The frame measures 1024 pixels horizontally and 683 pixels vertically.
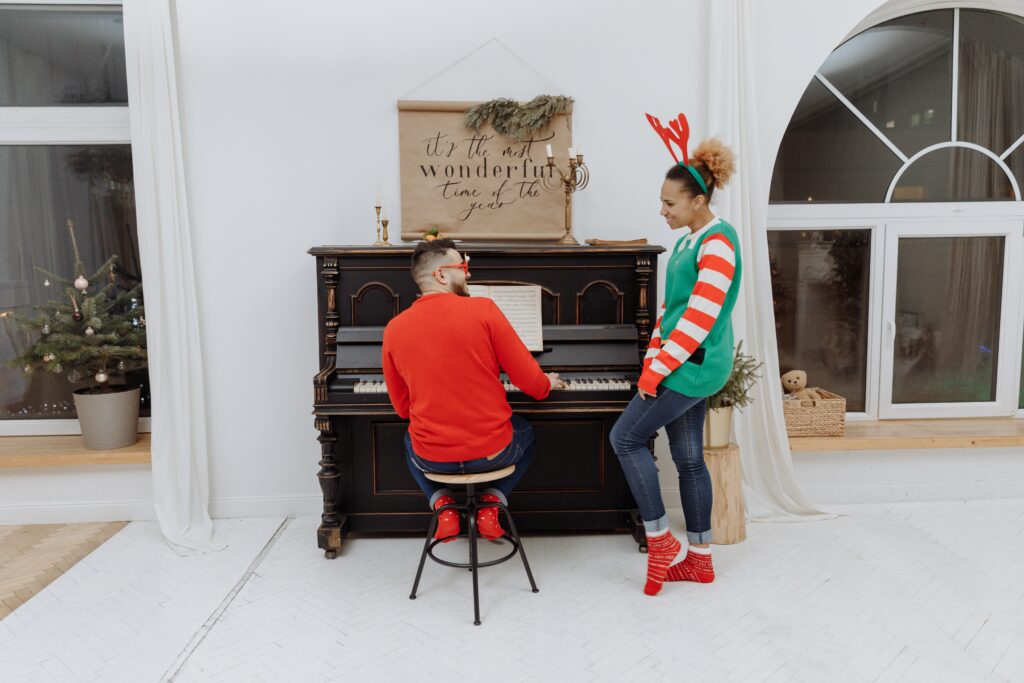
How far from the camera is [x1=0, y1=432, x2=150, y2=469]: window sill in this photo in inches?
127

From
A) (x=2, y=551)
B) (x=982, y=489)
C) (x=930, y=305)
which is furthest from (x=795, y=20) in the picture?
(x=2, y=551)

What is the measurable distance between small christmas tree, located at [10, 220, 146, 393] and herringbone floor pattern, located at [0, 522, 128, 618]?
25.3 inches

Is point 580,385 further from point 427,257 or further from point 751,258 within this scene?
point 751,258

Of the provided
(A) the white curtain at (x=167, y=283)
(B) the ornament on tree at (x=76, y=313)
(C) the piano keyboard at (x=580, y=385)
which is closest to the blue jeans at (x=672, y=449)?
(C) the piano keyboard at (x=580, y=385)

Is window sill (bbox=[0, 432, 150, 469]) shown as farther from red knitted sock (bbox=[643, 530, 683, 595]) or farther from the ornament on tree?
red knitted sock (bbox=[643, 530, 683, 595])

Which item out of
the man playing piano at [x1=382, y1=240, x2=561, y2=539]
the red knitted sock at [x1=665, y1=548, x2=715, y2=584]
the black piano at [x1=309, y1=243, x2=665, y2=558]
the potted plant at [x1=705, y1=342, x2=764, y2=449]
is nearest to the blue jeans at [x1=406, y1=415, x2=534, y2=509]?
the man playing piano at [x1=382, y1=240, x2=561, y2=539]

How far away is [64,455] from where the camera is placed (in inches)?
128

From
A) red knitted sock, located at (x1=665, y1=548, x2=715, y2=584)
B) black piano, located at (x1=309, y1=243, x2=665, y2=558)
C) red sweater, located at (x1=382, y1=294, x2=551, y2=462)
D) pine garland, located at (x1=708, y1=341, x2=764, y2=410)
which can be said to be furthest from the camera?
pine garland, located at (x1=708, y1=341, x2=764, y2=410)

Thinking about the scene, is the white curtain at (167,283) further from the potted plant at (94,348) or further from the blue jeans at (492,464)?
the blue jeans at (492,464)

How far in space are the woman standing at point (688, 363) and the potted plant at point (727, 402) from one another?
41 cm

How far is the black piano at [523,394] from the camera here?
2.81 metres

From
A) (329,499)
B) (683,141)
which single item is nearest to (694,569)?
(329,499)

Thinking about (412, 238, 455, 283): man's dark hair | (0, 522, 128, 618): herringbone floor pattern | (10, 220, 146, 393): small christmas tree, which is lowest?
(0, 522, 128, 618): herringbone floor pattern

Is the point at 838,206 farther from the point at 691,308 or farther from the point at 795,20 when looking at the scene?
the point at 691,308
